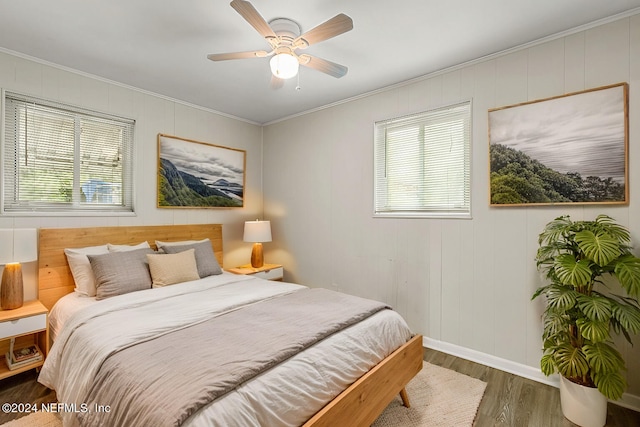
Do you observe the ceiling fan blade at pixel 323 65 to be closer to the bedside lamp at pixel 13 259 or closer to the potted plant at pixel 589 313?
the potted plant at pixel 589 313

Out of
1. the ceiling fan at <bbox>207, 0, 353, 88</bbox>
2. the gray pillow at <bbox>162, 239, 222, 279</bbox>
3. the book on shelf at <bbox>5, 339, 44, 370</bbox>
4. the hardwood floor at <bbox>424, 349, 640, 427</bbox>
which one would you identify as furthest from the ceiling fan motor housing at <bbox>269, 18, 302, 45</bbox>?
the book on shelf at <bbox>5, 339, 44, 370</bbox>

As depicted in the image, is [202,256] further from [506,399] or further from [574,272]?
[574,272]

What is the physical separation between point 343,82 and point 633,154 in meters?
2.36

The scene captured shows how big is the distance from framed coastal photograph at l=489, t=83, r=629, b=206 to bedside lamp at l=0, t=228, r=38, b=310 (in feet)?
12.4

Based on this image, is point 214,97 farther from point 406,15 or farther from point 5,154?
point 406,15

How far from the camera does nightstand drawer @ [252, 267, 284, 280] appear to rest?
12.7 feet

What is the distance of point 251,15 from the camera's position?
1.68 m

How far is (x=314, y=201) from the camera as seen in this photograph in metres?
3.96

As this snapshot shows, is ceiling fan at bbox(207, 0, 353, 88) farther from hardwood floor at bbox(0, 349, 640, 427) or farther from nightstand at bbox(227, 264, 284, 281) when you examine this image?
hardwood floor at bbox(0, 349, 640, 427)

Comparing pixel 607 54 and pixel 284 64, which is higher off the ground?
pixel 607 54

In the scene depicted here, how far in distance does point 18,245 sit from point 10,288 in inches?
13.2

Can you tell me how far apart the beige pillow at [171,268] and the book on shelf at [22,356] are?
0.94 m

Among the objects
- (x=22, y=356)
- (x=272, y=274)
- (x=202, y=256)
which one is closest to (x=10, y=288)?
(x=22, y=356)

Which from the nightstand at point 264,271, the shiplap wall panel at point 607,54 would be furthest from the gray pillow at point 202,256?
the shiplap wall panel at point 607,54
